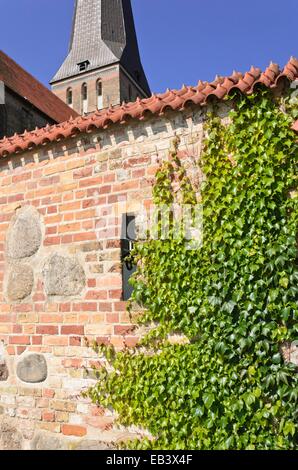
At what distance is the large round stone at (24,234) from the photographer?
4.22 metres

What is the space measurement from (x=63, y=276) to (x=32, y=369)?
104cm

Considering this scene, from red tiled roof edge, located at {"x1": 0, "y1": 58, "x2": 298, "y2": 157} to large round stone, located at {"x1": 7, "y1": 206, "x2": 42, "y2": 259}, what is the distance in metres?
0.74

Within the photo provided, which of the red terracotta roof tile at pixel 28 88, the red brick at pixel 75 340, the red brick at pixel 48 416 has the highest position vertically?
the red terracotta roof tile at pixel 28 88

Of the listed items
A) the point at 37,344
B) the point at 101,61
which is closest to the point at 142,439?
the point at 37,344

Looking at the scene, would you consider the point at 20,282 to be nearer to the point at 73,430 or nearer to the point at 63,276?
the point at 63,276

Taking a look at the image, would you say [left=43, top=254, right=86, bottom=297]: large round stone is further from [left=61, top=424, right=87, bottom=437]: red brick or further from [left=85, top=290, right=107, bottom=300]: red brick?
[left=61, top=424, right=87, bottom=437]: red brick

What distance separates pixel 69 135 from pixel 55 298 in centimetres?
172

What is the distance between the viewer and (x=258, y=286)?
3023 millimetres

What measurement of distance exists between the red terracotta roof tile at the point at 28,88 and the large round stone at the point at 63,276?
16.2 metres

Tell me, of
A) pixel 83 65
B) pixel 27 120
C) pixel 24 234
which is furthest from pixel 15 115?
pixel 83 65

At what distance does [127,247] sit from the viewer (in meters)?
3.80

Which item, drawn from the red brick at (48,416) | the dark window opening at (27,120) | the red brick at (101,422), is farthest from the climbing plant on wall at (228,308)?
the dark window opening at (27,120)

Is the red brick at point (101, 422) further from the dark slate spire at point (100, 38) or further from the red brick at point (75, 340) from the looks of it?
the dark slate spire at point (100, 38)

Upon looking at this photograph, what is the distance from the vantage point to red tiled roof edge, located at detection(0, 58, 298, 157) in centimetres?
311
